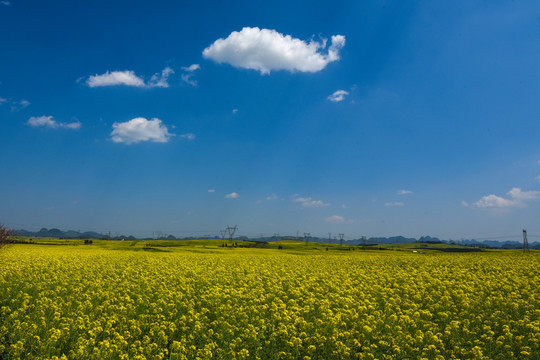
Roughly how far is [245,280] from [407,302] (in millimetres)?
7997

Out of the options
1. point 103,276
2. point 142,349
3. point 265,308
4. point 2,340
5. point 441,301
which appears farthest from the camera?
point 103,276

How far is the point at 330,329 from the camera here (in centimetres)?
969

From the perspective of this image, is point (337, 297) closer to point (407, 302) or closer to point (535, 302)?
point (407, 302)

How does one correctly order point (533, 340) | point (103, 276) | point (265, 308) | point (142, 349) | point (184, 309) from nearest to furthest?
point (142, 349) < point (533, 340) < point (265, 308) < point (184, 309) < point (103, 276)

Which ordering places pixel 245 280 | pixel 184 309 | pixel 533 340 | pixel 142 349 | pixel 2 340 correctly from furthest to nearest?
pixel 245 280, pixel 184 309, pixel 2 340, pixel 533 340, pixel 142 349

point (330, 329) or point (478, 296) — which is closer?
point (330, 329)

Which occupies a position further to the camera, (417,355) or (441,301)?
(441,301)

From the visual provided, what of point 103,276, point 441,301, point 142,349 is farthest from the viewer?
point 103,276

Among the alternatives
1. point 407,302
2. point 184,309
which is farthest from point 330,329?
point 184,309

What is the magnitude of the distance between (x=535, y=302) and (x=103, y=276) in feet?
68.4

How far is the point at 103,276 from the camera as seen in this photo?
1864 cm

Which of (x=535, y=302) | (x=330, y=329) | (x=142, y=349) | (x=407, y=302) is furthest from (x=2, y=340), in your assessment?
(x=535, y=302)

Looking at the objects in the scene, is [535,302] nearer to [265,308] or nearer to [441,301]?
[441,301]

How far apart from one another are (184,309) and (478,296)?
40.1ft
